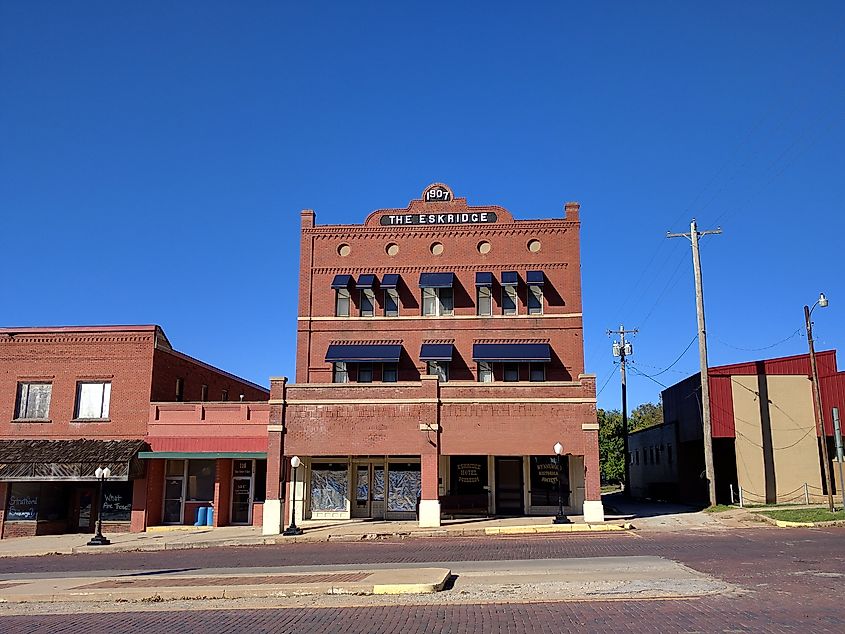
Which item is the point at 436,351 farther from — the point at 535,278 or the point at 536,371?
the point at 535,278

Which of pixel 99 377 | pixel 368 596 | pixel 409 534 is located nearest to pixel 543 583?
pixel 368 596

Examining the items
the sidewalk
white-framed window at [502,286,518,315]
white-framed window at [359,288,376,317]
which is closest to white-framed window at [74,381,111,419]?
the sidewalk

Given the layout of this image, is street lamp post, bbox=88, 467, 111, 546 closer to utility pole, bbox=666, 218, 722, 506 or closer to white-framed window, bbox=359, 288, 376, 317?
white-framed window, bbox=359, 288, 376, 317

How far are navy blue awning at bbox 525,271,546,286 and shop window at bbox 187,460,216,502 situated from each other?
16395mm

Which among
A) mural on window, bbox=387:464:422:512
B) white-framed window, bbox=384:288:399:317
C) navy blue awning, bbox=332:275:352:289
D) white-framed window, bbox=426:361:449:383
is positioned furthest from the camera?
white-framed window, bbox=384:288:399:317

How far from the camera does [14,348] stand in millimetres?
34656

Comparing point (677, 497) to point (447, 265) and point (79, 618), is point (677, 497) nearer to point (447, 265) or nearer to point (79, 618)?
point (447, 265)

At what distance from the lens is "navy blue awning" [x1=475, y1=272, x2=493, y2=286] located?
120 ft

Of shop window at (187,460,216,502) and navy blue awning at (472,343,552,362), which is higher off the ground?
navy blue awning at (472,343,552,362)

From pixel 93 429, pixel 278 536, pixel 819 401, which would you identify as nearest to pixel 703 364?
pixel 819 401

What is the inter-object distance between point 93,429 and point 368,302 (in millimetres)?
13361

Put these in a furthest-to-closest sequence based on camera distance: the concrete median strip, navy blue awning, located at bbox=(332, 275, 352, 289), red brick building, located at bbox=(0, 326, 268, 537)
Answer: navy blue awning, located at bbox=(332, 275, 352, 289)
red brick building, located at bbox=(0, 326, 268, 537)
the concrete median strip

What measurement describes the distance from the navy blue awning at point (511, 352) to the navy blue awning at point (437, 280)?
A: 125 inches

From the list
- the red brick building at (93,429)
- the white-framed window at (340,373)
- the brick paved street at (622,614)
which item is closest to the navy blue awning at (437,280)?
the white-framed window at (340,373)
